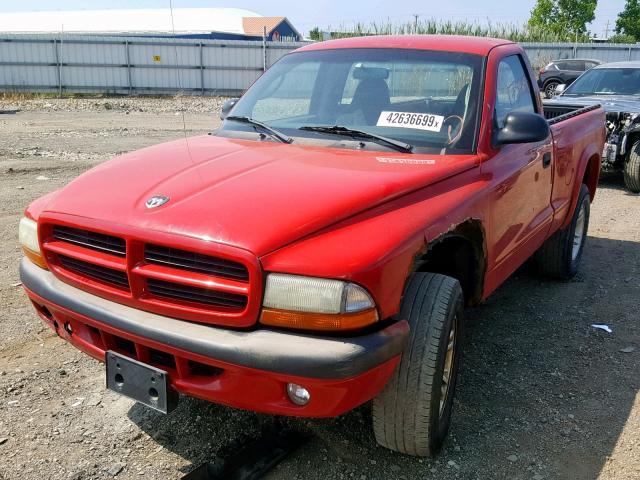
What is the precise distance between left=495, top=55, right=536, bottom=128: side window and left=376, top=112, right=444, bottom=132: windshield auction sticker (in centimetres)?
39

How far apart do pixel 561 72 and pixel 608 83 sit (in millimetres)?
11498

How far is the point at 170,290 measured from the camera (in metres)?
2.36

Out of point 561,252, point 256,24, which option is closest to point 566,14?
point 256,24

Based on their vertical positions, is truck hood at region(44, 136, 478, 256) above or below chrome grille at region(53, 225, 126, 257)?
above

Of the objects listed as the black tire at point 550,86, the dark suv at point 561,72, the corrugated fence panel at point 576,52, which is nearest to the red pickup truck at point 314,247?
the black tire at point 550,86

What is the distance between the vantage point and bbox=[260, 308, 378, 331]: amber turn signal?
217 centimetres

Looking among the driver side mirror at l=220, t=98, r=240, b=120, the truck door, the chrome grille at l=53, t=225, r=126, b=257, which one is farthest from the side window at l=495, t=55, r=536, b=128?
the chrome grille at l=53, t=225, r=126, b=257

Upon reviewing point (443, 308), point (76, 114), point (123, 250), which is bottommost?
point (76, 114)

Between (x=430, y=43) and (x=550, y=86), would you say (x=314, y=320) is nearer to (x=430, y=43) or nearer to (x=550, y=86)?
(x=430, y=43)

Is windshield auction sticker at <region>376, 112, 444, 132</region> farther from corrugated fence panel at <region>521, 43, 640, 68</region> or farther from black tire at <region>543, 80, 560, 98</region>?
corrugated fence panel at <region>521, 43, 640, 68</region>

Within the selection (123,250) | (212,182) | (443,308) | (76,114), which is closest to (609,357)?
(443,308)

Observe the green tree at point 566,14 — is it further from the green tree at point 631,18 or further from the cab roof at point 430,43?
the cab roof at point 430,43

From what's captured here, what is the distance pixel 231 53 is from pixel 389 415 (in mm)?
23840

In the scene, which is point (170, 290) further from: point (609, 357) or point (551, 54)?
point (551, 54)
